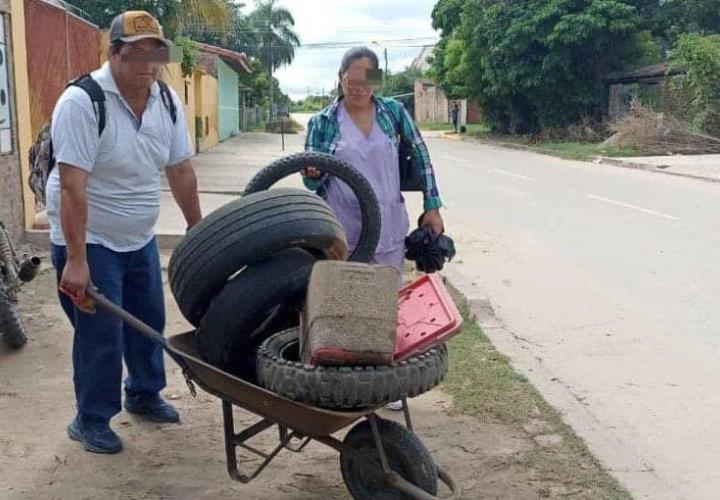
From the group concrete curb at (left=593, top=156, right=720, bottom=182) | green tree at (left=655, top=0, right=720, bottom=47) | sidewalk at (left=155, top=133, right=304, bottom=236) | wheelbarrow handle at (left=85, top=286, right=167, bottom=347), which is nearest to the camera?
wheelbarrow handle at (left=85, top=286, right=167, bottom=347)

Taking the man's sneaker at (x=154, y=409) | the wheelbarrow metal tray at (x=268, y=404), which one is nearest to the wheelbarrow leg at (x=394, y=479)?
the wheelbarrow metal tray at (x=268, y=404)

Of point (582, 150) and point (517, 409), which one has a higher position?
point (582, 150)

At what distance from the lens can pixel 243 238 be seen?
9.78ft

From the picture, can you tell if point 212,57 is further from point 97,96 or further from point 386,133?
point 97,96

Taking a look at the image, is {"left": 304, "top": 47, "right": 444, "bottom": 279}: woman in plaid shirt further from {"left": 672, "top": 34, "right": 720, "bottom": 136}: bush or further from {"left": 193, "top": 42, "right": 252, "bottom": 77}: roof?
{"left": 193, "top": 42, "right": 252, "bottom": 77}: roof

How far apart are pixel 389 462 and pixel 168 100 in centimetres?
180

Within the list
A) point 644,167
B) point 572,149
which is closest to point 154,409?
point 644,167

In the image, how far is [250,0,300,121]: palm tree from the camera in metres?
68.4

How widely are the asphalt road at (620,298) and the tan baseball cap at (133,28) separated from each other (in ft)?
8.36

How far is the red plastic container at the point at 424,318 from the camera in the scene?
2.85m

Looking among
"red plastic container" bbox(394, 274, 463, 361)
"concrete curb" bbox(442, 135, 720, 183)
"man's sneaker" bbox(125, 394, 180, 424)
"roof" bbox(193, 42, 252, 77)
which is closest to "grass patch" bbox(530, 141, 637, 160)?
"concrete curb" bbox(442, 135, 720, 183)

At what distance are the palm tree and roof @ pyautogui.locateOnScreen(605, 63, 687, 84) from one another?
136ft

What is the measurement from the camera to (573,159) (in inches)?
947

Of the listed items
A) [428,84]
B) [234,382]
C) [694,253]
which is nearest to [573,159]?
[694,253]
